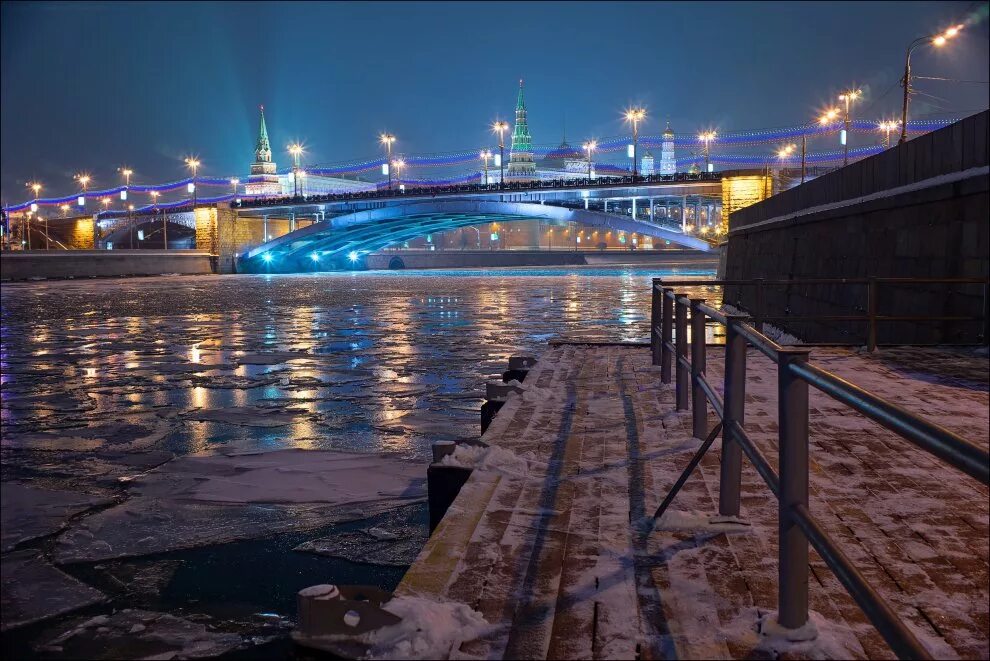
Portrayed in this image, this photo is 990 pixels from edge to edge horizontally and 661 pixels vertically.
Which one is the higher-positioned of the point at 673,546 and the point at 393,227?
the point at 393,227

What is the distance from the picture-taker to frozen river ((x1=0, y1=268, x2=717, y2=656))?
4141 millimetres

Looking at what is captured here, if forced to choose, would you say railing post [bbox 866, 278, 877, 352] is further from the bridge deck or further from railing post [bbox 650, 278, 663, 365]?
the bridge deck

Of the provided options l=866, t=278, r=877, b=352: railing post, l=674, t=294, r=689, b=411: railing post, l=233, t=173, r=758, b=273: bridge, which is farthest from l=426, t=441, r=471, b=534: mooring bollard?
l=233, t=173, r=758, b=273: bridge

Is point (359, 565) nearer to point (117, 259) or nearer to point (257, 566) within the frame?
point (257, 566)

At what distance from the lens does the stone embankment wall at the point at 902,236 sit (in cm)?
1067

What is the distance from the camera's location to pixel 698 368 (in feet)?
18.1

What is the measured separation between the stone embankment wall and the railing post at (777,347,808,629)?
8.79 m

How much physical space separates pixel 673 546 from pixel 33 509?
383 cm

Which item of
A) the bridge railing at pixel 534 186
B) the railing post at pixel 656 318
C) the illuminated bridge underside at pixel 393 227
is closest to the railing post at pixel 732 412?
the railing post at pixel 656 318

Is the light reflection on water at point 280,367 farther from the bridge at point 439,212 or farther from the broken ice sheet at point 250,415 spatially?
the bridge at point 439,212

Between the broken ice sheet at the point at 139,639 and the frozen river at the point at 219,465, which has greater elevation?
the frozen river at the point at 219,465

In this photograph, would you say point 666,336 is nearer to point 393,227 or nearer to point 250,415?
point 250,415

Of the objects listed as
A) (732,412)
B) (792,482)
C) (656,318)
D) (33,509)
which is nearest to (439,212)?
(656,318)

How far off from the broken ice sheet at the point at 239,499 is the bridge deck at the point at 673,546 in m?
0.88
